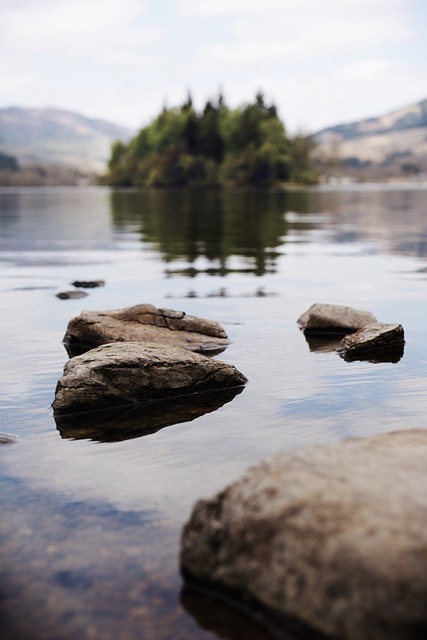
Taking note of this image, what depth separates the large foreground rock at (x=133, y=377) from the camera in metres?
9.45

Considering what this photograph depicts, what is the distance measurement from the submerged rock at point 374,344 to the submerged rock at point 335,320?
99 centimetres

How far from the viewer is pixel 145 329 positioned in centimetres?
1306

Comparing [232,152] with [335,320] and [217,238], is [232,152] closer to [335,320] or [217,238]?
[217,238]

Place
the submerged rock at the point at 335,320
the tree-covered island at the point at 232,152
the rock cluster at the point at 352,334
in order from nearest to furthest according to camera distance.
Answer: the rock cluster at the point at 352,334
the submerged rock at the point at 335,320
the tree-covered island at the point at 232,152

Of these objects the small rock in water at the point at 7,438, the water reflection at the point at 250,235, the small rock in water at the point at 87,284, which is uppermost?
the small rock in water at the point at 7,438

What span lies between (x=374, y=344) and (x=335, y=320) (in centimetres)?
151

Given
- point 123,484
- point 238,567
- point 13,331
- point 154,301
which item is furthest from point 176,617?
point 154,301

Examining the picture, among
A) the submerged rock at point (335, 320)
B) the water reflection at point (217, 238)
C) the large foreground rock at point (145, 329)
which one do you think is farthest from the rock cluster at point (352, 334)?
the water reflection at point (217, 238)

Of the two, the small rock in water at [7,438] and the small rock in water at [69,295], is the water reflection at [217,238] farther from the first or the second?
the small rock in water at [7,438]

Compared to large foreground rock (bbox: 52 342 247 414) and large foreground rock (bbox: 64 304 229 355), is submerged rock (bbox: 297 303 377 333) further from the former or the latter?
large foreground rock (bbox: 52 342 247 414)

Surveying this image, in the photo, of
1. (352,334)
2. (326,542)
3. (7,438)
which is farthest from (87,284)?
(326,542)

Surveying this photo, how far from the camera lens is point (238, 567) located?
5.08m

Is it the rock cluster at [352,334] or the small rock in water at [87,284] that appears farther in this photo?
the small rock in water at [87,284]

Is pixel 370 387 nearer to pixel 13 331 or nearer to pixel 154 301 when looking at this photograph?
pixel 13 331
